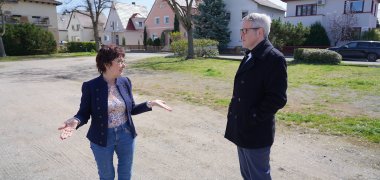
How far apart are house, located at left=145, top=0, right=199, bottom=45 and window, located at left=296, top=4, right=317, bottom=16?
1932cm

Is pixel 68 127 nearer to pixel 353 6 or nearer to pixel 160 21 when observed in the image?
pixel 353 6

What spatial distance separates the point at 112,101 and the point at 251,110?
132 cm

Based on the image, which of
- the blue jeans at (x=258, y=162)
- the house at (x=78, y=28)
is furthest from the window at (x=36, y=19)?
A: the blue jeans at (x=258, y=162)

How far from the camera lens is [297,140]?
16.7 ft

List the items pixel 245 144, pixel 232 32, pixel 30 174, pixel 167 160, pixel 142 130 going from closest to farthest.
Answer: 1. pixel 245 144
2. pixel 30 174
3. pixel 167 160
4. pixel 142 130
5. pixel 232 32

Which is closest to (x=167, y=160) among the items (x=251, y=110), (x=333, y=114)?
(x=251, y=110)

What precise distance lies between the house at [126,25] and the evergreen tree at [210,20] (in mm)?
19996

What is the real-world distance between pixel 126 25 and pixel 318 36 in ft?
113

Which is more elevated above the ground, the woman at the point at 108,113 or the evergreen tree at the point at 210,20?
the evergreen tree at the point at 210,20

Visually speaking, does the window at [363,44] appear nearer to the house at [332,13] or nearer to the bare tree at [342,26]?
the bare tree at [342,26]

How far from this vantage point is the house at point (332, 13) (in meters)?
30.5

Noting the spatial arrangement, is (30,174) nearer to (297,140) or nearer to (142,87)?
(297,140)

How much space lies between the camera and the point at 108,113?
294 cm

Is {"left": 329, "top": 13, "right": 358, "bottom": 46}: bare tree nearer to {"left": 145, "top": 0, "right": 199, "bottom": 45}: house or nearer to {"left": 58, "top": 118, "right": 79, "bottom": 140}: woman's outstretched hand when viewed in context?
{"left": 145, "top": 0, "right": 199, "bottom": 45}: house
